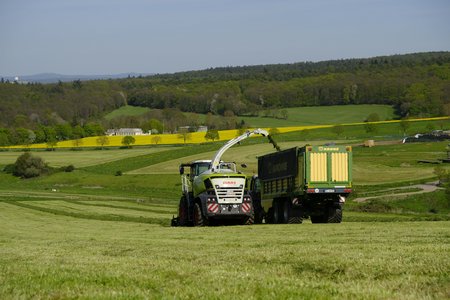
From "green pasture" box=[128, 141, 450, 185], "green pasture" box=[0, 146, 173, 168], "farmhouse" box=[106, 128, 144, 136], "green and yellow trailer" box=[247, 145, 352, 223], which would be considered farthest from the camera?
"farmhouse" box=[106, 128, 144, 136]

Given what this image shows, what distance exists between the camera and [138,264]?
13547 mm

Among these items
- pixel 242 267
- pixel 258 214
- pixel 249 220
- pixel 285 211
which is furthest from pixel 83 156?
pixel 242 267

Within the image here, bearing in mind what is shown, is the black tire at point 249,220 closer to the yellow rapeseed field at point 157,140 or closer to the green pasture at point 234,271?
the green pasture at point 234,271

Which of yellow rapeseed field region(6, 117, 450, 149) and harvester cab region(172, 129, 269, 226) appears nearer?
harvester cab region(172, 129, 269, 226)

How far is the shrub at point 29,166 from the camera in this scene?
98812mm

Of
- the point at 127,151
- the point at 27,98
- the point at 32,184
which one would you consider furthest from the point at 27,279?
the point at 27,98

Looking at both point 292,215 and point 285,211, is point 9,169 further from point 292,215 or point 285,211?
point 292,215

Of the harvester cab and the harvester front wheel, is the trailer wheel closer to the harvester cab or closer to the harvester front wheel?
the harvester cab

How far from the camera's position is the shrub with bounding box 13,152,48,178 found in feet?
324

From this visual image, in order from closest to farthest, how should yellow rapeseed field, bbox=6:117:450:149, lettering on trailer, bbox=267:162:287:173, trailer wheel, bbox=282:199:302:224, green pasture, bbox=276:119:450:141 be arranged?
trailer wheel, bbox=282:199:302:224 < lettering on trailer, bbox=267:162:287:173 < green pasture, bbox=276:119:450:141 < yellow rapeseed field, bbox=6:117:450:149

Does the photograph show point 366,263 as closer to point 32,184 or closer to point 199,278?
point 199,278

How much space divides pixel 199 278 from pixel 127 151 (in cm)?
11137

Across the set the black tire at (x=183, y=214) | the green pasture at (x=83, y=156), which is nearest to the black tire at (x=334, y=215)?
the black tire at (x=183, y=214)

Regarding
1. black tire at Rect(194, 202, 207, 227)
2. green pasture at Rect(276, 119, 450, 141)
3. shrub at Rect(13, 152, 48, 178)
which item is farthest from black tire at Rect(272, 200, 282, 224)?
green pasture at Rect(276, 119, 450, 141)
